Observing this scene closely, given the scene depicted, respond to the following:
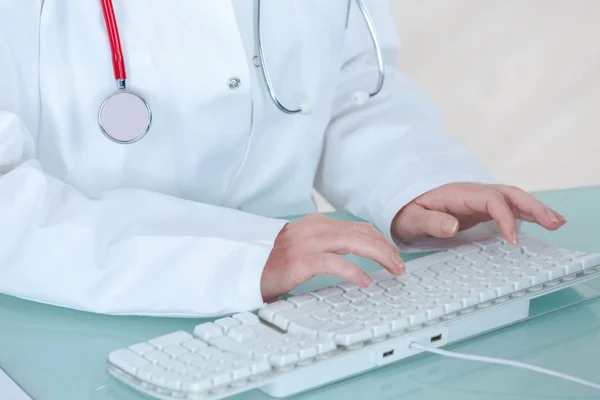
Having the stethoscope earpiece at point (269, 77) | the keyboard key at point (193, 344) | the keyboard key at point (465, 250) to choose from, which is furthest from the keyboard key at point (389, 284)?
the stethoscope earpiece at point (269, 77)

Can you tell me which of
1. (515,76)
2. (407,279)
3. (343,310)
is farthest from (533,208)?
(515,76)

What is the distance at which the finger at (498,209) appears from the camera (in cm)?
94

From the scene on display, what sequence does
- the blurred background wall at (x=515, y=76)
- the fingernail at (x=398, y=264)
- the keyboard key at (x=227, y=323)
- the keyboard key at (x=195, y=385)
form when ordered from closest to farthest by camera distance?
the keyboard key at (x=195, y=385), the keyboard key at (x=227, y=323), the fingernail at (x=398, y=264), the blurred background wall at (x=515, y=76)

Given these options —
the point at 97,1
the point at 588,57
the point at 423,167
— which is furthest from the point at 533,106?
the point at 97,1

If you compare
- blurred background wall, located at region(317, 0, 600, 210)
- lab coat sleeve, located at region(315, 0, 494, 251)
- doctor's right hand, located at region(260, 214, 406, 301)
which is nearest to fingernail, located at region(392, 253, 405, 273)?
doctor's right hand, located at region(260, 214, 406, 301)

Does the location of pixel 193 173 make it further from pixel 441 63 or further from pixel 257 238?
pixel 441 63

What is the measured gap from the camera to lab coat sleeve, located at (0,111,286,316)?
83cm

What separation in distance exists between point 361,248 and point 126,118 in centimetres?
36

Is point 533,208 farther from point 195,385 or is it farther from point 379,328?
point 195,385

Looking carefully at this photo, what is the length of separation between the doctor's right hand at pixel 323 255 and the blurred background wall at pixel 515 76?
197 cm

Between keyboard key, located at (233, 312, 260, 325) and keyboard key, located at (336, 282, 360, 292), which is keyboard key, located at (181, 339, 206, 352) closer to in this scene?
keyboard key, located at (233, 312, 260, 325)

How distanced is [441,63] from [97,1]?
6.45 feet

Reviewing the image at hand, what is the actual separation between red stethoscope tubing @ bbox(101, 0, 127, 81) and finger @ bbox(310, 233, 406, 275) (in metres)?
0.32

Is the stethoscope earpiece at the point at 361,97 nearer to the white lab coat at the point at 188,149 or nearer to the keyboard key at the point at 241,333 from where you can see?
the white lab coat at the point at 188,149
